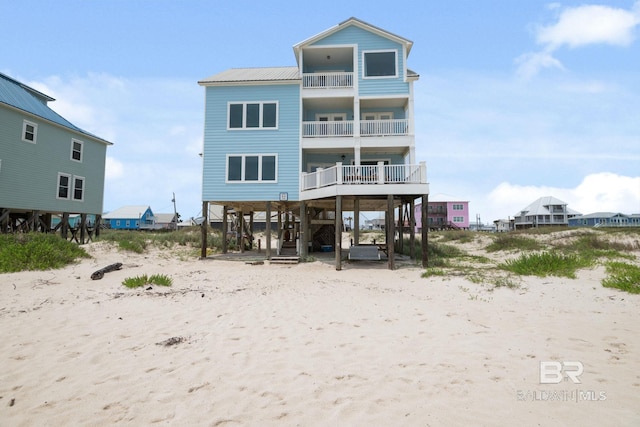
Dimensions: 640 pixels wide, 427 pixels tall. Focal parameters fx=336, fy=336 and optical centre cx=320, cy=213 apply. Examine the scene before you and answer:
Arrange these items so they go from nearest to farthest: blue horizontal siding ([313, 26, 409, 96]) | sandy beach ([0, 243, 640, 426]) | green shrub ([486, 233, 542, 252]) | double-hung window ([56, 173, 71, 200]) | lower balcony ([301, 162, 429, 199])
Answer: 1. sandy beach ([0, 243, 640, 426])
2. lower balcony ([301, 162, 429, 199])
3. blue horizontal siding ([313, 26, 409, 96])
4. green shrub ([486, 233, 542, 252])
5. double-hung window ([56, 173, 71, 200])

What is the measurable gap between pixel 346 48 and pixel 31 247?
1786 cm

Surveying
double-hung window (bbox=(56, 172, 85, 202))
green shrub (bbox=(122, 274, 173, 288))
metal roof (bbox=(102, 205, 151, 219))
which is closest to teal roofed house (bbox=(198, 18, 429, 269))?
green shrub (bbox=(122, 274, 173, 288))

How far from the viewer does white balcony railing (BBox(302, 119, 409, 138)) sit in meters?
18.2

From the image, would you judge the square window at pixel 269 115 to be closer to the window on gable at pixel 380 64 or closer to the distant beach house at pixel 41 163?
the window on gable at pixel 380 64

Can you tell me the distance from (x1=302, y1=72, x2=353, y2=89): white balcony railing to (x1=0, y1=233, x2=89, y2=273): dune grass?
46.8 feet

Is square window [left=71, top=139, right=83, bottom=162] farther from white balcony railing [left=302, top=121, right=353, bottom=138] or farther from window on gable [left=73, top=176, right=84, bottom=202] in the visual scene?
white balcony railing [left=302, top=121, right=353, bottom=138]

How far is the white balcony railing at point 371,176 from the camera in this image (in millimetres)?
15305

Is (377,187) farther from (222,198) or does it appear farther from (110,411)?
(110,411)

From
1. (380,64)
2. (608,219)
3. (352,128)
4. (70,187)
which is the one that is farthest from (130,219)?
(608,219)

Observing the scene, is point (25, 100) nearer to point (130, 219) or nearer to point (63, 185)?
point (63, 185)

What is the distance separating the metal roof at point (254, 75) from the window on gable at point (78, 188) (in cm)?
1311

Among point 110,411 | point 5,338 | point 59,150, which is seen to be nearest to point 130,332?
point 5,338

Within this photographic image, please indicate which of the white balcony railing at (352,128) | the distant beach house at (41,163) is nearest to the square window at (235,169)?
the white balcony railing at (352,128)

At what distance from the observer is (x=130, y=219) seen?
2571 inches
